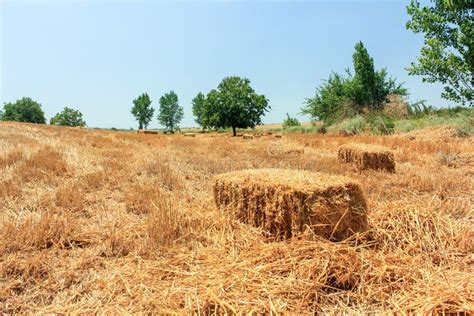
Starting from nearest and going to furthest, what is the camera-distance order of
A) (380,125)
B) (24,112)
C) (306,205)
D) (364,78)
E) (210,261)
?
1. (210,261)
2. (306,205)
3. (380,125)
4. (364,78)
5. (24,112)

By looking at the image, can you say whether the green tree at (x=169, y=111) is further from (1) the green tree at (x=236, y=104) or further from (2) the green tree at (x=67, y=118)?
(1) the green tree at (x=236, y=104)

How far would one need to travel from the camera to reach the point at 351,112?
2638cm

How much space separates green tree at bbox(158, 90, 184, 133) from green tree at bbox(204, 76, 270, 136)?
5177 centimetres

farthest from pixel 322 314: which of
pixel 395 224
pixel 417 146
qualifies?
pixel 417 146

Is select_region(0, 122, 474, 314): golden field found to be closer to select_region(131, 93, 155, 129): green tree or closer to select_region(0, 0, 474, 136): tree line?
select_region(0, 0, 474, 136): tree line

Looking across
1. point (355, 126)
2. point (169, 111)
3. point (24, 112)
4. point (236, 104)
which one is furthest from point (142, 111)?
point (355, 126)

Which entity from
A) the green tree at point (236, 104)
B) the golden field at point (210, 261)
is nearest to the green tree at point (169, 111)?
the green tree at point (236, 104)

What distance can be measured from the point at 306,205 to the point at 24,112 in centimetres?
9286

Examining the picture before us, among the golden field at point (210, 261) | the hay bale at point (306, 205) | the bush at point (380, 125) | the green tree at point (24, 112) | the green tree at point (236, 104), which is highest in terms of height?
the green tree at point (24, 112)

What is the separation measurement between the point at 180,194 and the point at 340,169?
3.99 meters

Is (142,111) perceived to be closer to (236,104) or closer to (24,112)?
(24,112)

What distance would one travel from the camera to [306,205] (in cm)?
273

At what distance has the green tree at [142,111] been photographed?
253 feet

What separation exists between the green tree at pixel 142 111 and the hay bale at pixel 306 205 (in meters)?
78.5
